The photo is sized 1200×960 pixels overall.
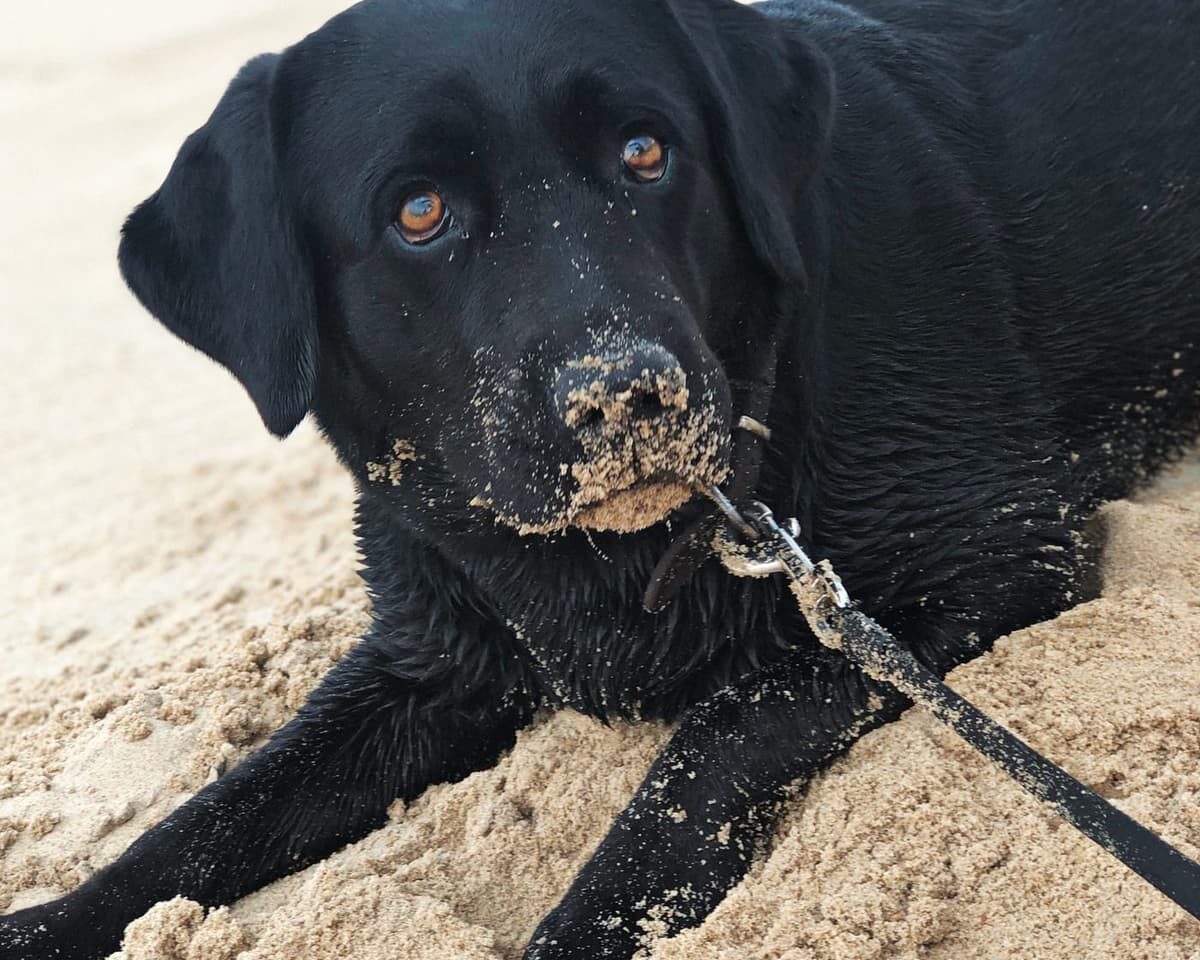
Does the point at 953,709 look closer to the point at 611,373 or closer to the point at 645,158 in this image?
the point at 611,373

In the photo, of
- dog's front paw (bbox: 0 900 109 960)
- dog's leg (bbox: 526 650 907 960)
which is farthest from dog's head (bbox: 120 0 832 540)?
dog's front paw (bbox: 0 900 109 960)

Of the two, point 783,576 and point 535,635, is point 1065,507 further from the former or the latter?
point 535,635

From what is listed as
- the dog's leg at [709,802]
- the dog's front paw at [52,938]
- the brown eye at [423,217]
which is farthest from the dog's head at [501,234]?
the dog's front paw at [52,938]

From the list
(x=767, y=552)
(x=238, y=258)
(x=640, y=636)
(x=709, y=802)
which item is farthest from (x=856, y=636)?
(x=238, y=258)

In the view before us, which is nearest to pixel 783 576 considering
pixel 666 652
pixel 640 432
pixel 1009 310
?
pixel 666 652

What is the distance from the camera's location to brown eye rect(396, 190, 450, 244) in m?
2.41

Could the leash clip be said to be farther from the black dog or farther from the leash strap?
the black dog

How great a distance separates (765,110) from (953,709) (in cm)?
121

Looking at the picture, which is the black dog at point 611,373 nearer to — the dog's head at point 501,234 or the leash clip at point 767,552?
the dog's head at point 501,234

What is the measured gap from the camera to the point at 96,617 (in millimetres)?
4180

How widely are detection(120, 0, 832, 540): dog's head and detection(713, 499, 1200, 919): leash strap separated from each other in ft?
0.72

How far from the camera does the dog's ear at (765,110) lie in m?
2.57

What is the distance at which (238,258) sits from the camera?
8.48 feet

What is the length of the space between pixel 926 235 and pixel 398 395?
3.75ft
